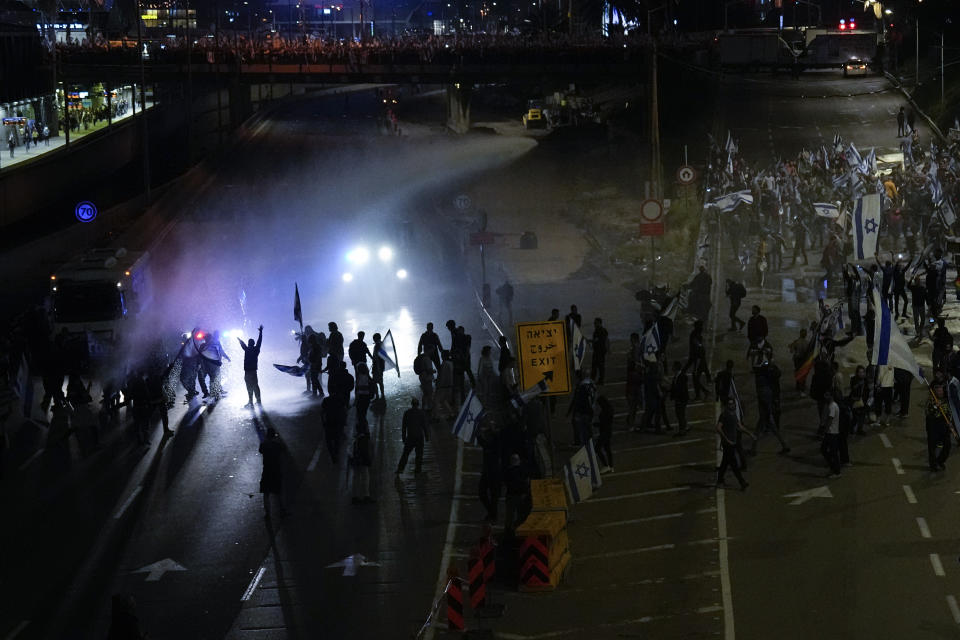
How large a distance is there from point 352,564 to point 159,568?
2647 mm

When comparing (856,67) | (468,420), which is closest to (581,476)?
(468,420)

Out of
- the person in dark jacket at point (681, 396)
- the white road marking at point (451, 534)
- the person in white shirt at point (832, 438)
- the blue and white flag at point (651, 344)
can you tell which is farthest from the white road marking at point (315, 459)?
the person in white shirt at point (832, 438)

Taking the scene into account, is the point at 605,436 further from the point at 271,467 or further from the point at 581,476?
the point at 271,467

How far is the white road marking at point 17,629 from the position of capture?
52.2 feet

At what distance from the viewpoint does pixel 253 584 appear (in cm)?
1742

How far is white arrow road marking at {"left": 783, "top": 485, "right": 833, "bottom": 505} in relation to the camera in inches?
778

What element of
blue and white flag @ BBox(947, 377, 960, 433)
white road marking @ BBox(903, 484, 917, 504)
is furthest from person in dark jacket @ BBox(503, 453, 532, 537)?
blue and white flag @ BBox(947, 377, 960, 433)

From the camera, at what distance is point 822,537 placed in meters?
18.0

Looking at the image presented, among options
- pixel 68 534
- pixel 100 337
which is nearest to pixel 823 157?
pixel 100 337

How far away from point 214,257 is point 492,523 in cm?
3193

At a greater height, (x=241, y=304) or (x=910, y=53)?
(x=910, y=53)

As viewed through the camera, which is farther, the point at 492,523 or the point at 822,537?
the point at 492,523

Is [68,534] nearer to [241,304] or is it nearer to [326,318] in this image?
[326,318]

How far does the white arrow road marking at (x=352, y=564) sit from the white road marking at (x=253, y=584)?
90 cm
